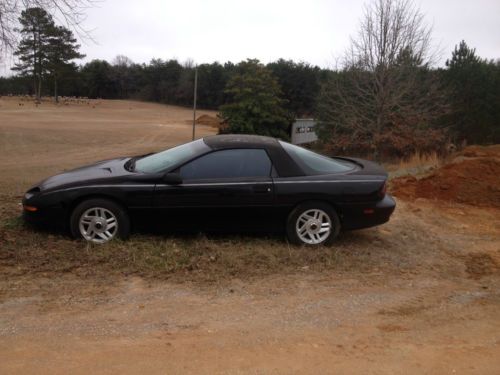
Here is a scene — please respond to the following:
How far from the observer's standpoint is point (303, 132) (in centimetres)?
3309

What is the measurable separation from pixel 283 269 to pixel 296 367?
1.90 m

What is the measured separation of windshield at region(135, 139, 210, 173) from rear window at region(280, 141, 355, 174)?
102 cm

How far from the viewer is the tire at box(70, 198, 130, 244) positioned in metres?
5.37

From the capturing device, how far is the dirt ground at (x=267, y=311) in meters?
3.17

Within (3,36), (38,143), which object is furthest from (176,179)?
(38,143)

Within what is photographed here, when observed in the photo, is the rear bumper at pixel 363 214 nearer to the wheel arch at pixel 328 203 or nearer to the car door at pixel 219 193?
the wheel arch at pixel 328 203

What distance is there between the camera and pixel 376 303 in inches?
167

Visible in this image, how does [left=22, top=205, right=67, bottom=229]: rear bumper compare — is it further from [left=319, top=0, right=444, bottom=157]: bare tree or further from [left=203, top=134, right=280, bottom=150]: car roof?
[left=319, top=0, right=444, bottom=157]: bare tree

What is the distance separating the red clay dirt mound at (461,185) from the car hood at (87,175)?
5.50m

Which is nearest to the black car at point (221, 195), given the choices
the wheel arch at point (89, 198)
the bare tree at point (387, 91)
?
the wheel arch at point (89, 198)

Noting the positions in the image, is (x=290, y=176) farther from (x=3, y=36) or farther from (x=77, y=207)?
(x=3, y=36)

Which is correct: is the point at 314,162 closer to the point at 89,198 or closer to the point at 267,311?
the point at 267,311

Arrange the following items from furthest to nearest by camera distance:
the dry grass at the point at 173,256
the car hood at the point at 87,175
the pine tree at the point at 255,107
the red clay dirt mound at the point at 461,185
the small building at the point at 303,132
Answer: the pine tree at the point at 255,107 → the small building at the point at 303,132 → the red clay dirt mound at the point at 461,185 → the car hood at the point at 87,175 → the dry grass at the point at 173,256

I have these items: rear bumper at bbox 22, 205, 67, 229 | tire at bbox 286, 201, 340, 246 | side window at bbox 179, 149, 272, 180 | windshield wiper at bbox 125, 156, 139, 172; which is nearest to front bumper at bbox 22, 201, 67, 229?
rear bumper at bbox 22, 205, 67, 229
